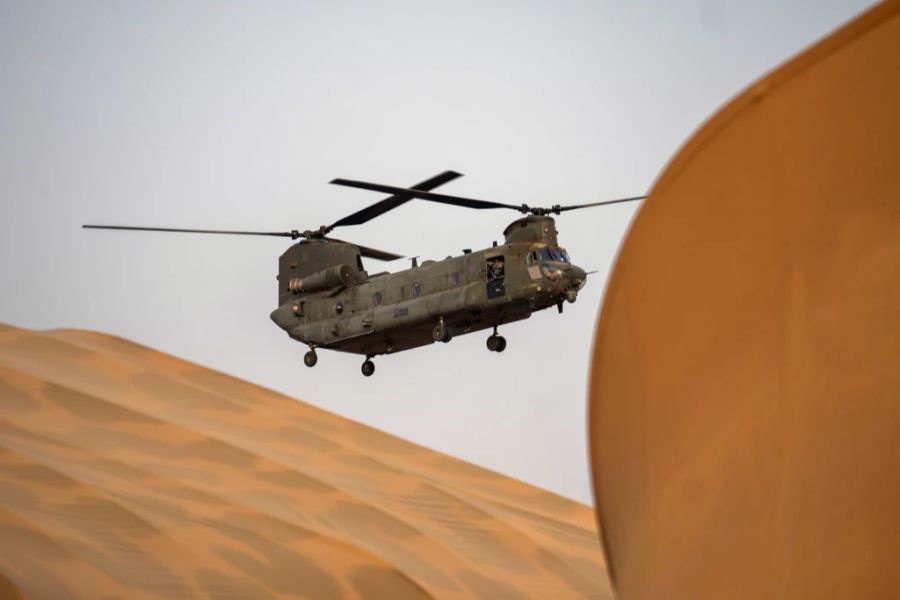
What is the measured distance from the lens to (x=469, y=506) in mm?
38344

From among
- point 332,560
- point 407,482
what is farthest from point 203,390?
point 332,560

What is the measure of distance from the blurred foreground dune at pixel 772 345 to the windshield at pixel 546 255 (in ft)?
51.9

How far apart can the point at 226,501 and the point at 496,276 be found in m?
9.46

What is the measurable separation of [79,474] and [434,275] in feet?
32.0

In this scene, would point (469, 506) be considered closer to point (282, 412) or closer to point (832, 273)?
point (282, 412)

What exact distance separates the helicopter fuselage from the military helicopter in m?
0.02

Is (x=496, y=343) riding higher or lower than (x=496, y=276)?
lower

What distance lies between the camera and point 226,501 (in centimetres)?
3169

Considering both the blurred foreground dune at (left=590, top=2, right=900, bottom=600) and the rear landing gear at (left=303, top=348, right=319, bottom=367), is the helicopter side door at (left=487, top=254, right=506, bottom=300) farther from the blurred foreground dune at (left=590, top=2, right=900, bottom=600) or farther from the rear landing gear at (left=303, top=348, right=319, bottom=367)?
the blurred foreground dune at (left=590, top=2, right=900, bottom=600)

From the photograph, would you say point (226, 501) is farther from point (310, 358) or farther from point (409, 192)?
point (409, 192)

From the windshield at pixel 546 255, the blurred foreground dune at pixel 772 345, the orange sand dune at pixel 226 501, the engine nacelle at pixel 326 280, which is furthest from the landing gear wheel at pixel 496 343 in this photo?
the blurred foreground dune at pixel 772 345

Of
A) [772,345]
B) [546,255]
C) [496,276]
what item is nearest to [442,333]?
[496,276]

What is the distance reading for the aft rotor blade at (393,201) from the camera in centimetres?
2655

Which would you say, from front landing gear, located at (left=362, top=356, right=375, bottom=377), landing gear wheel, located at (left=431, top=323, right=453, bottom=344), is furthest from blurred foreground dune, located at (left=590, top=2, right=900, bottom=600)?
front landing gear, located at (left=362, top=356, right=375, bottom=377)
